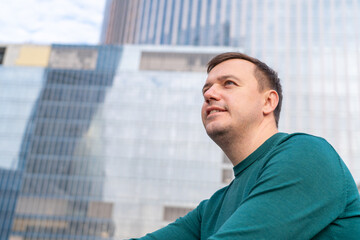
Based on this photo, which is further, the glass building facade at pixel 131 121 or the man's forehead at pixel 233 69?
the glass building facade at pixel 131 121

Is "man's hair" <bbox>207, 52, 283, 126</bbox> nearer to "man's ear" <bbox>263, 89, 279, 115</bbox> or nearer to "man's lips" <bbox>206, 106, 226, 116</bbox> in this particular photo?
"man's ear" <bbox>263, 89, 279, 115</bbox>

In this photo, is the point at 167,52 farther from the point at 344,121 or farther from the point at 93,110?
the point at 344,121

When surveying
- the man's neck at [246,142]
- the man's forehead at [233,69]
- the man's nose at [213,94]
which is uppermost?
the man's forehead at [233,69]

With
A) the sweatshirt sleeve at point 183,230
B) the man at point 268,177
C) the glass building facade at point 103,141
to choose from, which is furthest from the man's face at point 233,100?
the glass building facade at point 103,141

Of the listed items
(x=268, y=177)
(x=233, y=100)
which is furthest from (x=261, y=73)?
(x=268, y=177)

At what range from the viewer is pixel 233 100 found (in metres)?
1.69

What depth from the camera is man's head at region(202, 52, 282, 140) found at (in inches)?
66.0

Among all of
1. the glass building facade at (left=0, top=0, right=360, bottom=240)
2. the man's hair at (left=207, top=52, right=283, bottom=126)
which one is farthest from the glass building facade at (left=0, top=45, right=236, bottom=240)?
the man's hair at (left=207, top=52, right=283, bottom=126)

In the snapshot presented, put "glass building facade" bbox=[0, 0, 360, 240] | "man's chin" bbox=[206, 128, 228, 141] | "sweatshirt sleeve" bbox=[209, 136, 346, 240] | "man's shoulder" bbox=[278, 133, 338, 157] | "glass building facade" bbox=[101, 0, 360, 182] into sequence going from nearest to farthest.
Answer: "sweatshirt sleeve" bbox=[209, 136, 346, 240] → "man's shoulder" bbox=[278, 133, 338, 157] → "man's chin" bbox=[206, 128, 228, 141] → "glass building facade" bbox=[0, 0, 360, 240] → "glass building facade" bbox=[101, 0, 360, 182]

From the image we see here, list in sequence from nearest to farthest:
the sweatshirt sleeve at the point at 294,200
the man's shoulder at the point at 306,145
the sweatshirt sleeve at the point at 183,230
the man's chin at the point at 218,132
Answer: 1. the sweatshirt sleeve at the point at 294,200
2. the man's shoulder at the point at 306,145
3. the man's chin at the point at 218,132
4. the sweatshirt sleeve at the point at 183,230

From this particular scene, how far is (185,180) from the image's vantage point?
53.2m

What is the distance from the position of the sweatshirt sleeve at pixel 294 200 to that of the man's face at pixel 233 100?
49 cm

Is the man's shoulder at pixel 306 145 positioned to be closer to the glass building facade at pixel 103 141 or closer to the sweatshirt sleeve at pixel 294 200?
the sweatshirt sleeve at pixel 294 200

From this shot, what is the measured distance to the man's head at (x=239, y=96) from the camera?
1676mm
